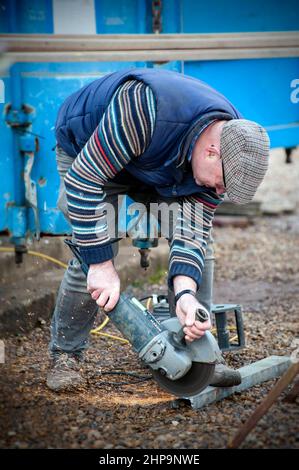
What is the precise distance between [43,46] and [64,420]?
221 centimetres

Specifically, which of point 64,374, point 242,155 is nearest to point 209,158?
point 242,155

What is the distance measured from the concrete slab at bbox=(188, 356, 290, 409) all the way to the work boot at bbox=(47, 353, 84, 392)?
2.01ft

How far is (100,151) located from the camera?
3.30m

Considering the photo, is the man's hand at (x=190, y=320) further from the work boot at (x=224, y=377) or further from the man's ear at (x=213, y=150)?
the man's ear at (x=213, y=150)

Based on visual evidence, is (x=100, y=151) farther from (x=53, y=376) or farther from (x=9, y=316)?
(x=9, y=316)

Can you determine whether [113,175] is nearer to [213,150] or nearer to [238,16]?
[213,150]

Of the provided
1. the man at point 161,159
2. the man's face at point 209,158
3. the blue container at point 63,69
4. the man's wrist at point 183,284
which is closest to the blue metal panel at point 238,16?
the blue container at point 63,69

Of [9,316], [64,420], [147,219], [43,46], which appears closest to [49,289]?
[9,316]

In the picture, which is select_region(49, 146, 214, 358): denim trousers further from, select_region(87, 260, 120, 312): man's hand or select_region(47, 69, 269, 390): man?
select_region(87, 260, 120, 312): man's hand

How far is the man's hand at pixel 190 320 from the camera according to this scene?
333 centimetres

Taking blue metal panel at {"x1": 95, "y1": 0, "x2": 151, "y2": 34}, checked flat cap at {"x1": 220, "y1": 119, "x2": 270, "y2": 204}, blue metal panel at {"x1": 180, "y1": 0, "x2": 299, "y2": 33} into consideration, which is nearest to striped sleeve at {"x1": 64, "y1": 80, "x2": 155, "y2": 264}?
checked flat cap at {"x1": 220, "y1": 119, "x2": 270, "y2": 204}

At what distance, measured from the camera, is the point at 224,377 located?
3.68m

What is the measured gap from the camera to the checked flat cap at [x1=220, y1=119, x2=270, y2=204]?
3.13m
